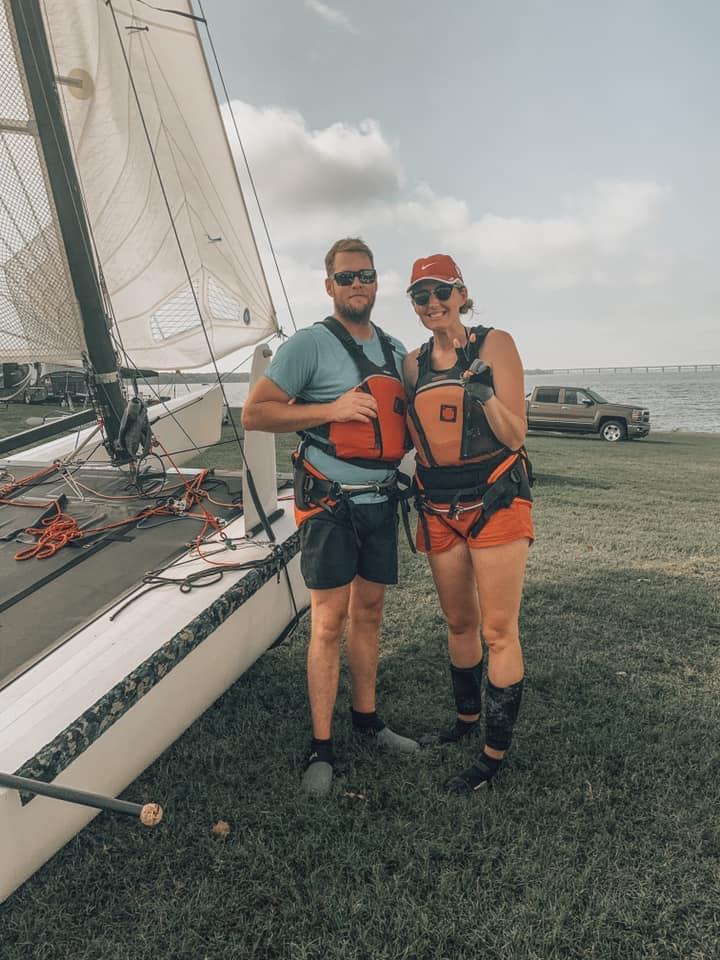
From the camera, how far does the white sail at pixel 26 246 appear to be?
3715mm

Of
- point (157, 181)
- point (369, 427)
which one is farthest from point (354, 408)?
point (157, 181)

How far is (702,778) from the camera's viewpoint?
8.64 feet

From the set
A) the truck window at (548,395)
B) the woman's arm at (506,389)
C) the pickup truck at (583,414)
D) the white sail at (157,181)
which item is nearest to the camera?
the woman's arm at (506,389)

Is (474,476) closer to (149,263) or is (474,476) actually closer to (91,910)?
(91,910)

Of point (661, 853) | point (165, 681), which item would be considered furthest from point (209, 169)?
point (661, 853)

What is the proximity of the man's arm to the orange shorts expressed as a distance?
581 millimetres

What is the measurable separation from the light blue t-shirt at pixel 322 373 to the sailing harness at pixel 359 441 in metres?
0.02

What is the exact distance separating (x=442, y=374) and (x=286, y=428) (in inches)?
28.6

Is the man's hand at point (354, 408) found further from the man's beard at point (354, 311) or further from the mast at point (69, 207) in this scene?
the mast at point (69, 207)

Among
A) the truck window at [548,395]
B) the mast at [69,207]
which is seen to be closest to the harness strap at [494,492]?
the mast at [69,207]

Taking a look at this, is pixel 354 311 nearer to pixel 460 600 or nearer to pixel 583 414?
pixel 460 600

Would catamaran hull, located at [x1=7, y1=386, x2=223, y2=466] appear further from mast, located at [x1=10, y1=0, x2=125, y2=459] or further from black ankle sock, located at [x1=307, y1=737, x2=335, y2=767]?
black ankle sock, located at [x1=307, y1=737, x2=335, y2=767]

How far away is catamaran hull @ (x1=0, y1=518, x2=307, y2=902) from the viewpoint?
191 cm

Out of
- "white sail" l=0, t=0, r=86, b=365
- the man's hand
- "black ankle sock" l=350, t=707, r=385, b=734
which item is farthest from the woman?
"white sail" l=0, t=0, r=86, b=365
